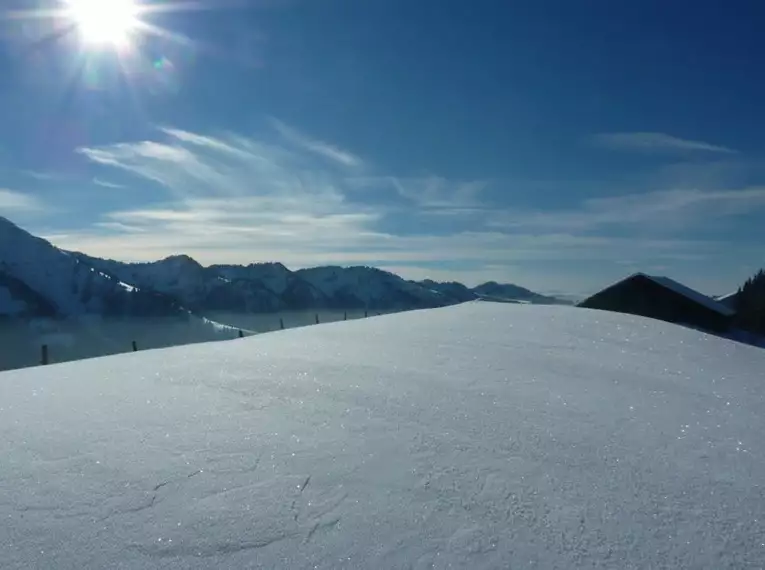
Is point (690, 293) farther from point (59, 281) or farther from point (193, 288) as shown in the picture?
point (193, 288)

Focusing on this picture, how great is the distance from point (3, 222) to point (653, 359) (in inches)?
6329

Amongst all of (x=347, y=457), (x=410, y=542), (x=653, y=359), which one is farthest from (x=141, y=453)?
(x=653, y=359)

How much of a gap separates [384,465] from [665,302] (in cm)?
1834

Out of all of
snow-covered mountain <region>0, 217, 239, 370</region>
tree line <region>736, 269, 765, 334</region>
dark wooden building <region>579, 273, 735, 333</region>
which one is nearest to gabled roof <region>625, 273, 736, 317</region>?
dark wooden building <region>579, 273, 735, 333</region>

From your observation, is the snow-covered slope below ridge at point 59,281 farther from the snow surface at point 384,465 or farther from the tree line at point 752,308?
the snow surface at point 384,465

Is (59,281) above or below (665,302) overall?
above

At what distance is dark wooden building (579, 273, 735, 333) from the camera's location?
16969 millimetres

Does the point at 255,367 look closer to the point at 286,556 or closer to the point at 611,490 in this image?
the point at 286,556

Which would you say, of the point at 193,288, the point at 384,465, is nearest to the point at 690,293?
the point at 384,465

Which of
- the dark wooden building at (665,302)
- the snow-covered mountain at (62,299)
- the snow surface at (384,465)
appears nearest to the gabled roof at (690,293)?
the dark wooden building at (665,302)

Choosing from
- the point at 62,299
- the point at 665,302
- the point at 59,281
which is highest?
the point at 59,281

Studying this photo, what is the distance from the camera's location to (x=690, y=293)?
690 inches

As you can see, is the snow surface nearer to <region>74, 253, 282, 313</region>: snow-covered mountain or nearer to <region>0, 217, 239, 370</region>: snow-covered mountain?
<region>0, 217, 239, 370</region>: snow-covered mountain

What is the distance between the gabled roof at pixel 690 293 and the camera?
668 inches
